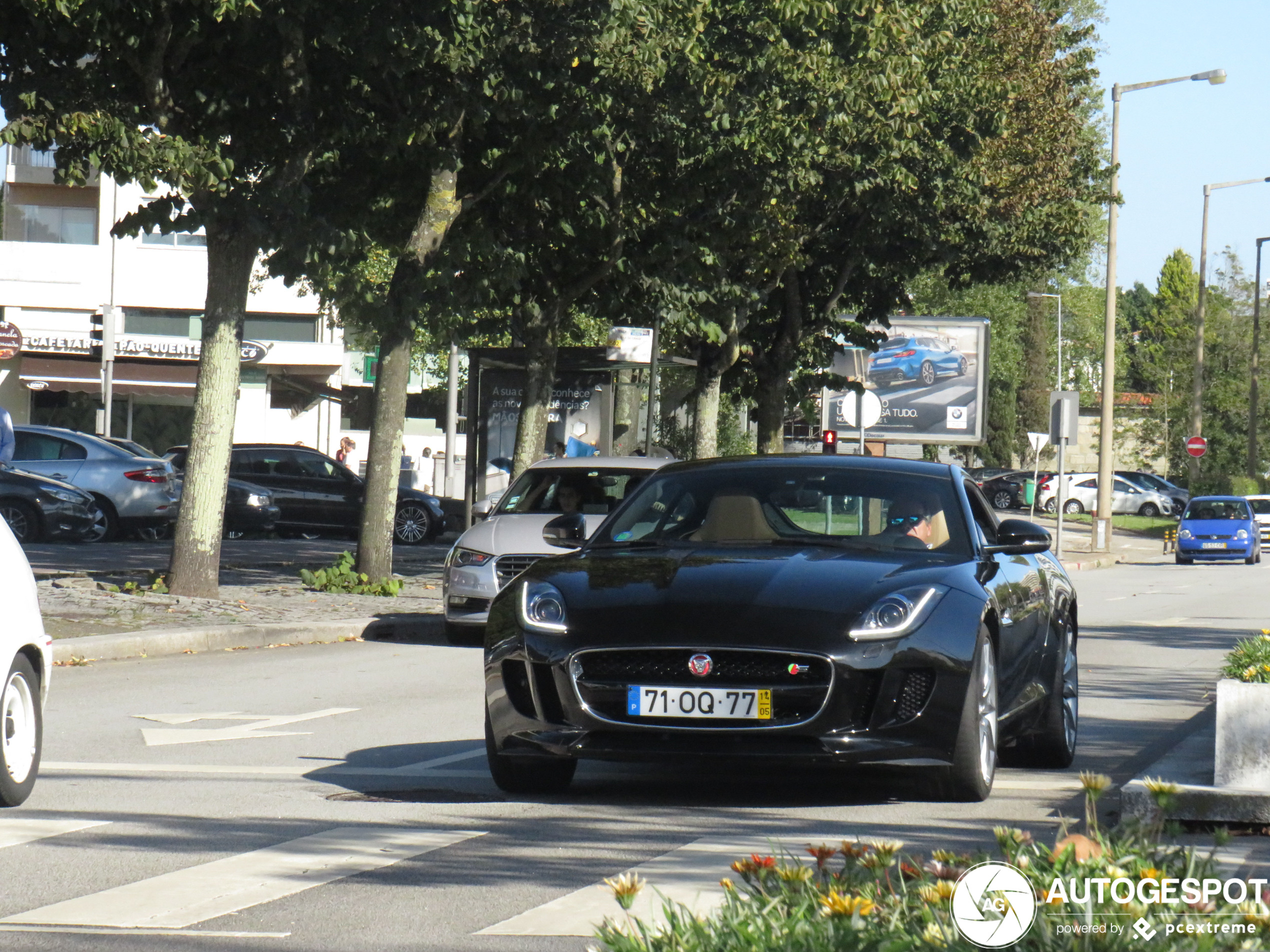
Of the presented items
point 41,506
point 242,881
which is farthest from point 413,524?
point 242,881

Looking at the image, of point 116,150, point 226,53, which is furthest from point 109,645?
point 226,53

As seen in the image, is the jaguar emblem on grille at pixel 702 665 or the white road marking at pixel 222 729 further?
the white road marking at pixel 222 729

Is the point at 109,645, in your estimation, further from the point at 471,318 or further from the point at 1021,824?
the point at 471,318

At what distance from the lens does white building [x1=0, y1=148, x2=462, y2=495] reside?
4831 centimetres

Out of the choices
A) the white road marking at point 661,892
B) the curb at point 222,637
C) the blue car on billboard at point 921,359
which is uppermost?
the blue car on billboard at point 921,359

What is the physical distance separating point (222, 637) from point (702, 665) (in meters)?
8.89

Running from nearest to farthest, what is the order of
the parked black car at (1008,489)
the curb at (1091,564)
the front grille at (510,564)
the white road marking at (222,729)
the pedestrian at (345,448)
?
the white road marking at (222,729) → the front grille at (510,564) → the curb at (1091,564) → the pedestrian at (345,448) → the parked black car at (1008,489)

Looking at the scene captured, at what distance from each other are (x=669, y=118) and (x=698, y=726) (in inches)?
607

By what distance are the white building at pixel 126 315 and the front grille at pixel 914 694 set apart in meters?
42.1

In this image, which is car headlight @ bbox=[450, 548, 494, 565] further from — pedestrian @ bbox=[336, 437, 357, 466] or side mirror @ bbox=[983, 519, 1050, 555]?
pedestrian @ bbox=[336, 437, 357, 466]

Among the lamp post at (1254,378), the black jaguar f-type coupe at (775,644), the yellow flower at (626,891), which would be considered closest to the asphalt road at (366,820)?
the black jaguar f-type coupe at (775,644)

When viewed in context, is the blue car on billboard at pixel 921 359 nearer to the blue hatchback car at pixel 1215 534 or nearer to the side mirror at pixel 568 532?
the blue hatchback car at pixel 1215 534

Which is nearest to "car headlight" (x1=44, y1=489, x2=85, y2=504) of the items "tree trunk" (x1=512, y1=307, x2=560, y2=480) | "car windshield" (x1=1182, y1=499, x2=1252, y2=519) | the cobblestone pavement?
the cobblestone pavement

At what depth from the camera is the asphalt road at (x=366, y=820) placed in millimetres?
5227
